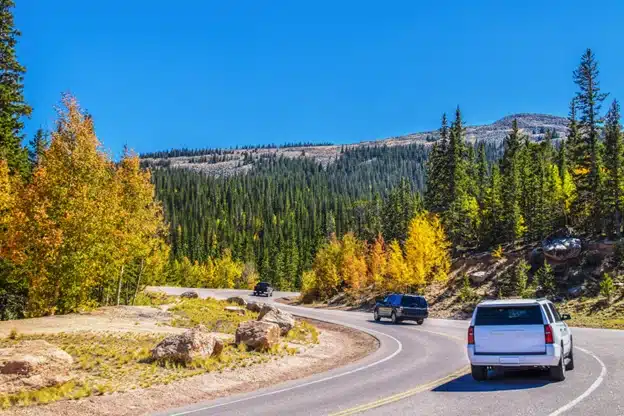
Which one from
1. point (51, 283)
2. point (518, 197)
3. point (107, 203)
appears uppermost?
point (518, 197)

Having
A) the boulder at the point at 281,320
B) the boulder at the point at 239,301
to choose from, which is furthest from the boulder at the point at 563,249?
the boulder at the point at 281,320

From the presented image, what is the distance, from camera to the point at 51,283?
2534 centimetres

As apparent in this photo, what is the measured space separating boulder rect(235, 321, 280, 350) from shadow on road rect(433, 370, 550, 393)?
814 centimetres

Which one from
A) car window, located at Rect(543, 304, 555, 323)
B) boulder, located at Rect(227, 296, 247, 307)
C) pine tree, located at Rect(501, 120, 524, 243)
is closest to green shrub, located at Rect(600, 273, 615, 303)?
pine tree, located at Rect(501, 120, 524, 243)

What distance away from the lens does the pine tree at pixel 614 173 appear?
147 feet

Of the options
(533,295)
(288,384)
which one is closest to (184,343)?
(288,384)

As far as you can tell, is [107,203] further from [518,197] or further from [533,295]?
[518,197]

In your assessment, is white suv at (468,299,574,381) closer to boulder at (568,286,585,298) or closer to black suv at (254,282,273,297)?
boulder at (568,286,585,298)

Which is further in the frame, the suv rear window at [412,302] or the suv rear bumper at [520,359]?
the suv rear window at [412,302]

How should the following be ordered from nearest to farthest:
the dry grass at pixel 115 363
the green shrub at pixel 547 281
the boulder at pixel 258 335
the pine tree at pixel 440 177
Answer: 1. the dry grass at pixel 115 363
2. the boulder at pixel 258 335
3. the green shrub at pixel 547 281
4. the pine tree at pixel 440 177

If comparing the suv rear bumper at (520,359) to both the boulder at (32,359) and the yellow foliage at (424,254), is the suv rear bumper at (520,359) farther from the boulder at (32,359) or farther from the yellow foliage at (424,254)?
the yellow foliage at (424,254)

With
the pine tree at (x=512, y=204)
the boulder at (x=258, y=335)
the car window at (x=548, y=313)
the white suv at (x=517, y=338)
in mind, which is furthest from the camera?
the pine tree at (x=512, y=204)

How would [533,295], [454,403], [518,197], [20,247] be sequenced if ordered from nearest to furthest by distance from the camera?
1. [454,403]
2. [20,247]
3. [533,295]
4. [518,197]

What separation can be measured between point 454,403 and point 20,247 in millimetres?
22048
